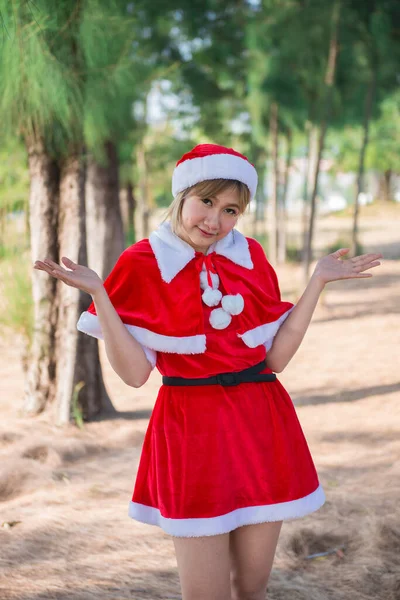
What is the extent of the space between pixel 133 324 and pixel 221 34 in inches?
406

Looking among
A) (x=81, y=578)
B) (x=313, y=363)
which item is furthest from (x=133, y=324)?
(x=313, y=363)

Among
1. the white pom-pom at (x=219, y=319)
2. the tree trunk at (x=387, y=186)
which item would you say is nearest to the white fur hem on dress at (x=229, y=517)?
the white pom-pom at (x=219, y=319)

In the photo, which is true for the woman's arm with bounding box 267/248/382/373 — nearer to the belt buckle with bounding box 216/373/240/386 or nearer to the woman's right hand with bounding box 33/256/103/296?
the belt buckle with bounding box 216/373/240/386

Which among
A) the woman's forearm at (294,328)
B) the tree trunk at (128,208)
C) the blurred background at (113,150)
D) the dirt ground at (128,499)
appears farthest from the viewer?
the tree trunk at (128,208)

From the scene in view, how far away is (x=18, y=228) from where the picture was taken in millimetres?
5598

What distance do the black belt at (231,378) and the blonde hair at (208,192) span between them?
1.32 ft

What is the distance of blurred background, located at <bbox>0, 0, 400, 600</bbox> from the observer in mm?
3893

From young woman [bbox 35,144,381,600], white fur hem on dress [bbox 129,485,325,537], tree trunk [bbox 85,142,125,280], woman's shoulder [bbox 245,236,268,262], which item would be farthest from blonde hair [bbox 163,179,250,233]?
tree trunk [bbox 85,142,125,280]

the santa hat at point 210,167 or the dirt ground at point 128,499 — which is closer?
the santa hat at point 210,167

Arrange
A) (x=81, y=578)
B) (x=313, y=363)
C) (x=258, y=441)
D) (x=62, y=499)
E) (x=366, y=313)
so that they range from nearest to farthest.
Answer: (x=258, y=441), (x=81, y=578), (x=62, y=499), (x=313, y=363), (x=366, y=313)

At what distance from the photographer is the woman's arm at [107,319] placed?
1.70m

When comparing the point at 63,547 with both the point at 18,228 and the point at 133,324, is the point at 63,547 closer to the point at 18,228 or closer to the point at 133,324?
the point at 133,324

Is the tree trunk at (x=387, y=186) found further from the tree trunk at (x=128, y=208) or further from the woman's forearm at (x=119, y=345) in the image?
the woman's forearm at (x=119, y=345)

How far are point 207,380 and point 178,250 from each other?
34 centimetres
